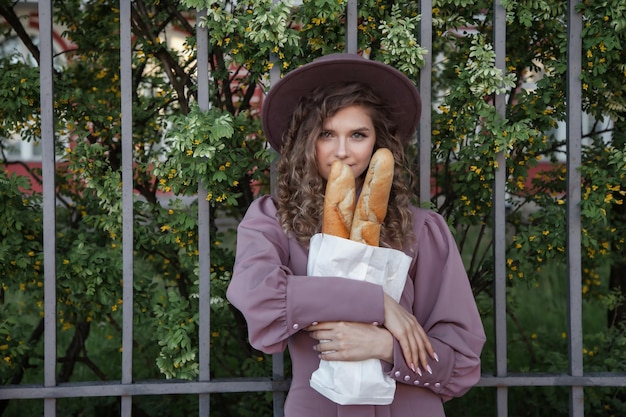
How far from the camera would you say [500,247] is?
97.3 inches

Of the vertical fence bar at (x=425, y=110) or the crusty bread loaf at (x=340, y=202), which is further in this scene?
the vertical fence bar at (x=425, y=110)

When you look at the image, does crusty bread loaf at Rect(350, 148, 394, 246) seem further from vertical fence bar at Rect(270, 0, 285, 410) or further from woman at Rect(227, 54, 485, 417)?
vertical fence bar at Rect(270, 0, 285, 410)

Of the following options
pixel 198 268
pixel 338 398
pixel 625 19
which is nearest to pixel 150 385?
pixel 198 268

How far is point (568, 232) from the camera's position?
2.49 meters

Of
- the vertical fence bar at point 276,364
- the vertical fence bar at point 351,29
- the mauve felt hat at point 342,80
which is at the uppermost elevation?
the vertical fence bar at point 351,29

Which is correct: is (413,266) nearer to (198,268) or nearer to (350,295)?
(350,295)

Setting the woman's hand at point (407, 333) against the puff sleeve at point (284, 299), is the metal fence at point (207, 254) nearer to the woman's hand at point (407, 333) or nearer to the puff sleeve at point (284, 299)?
the puff sleeve at point (284, 299)

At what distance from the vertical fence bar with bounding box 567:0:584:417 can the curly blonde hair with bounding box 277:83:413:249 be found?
0.70 metres

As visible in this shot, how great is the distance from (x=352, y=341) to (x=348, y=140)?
57 cm

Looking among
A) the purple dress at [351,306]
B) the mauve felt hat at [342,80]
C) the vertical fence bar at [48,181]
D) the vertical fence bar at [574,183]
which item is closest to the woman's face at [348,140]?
the mauve felt hat at [342,80]

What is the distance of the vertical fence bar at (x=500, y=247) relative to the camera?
2438 millimetres

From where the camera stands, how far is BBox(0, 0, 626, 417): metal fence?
238 cm

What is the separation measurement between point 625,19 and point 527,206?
4.89ft

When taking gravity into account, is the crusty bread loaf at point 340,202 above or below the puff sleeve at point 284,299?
above
